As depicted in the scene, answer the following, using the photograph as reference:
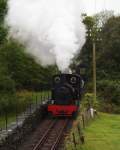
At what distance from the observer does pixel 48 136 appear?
1149 inches

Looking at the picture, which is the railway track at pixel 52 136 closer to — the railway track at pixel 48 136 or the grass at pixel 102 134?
the railway track at pixel 48 136

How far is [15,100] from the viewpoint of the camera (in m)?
41.4

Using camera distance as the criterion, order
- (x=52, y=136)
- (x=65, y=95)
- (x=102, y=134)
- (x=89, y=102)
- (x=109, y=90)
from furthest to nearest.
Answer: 1. (x=109, y=90)
2. (x=89, y=102)
3. (x=65, y=95)
4. (x=102, y=134)
5. (x=52, y=136)

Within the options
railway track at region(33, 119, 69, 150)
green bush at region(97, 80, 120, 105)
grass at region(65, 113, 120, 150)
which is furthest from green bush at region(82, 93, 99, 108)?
green bush at region(97, 80, 120, 105)

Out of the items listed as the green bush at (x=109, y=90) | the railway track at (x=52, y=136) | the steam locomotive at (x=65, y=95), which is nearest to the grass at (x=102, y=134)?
the railway track at (x=52, y=136)

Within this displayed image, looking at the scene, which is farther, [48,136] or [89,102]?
[89,102]

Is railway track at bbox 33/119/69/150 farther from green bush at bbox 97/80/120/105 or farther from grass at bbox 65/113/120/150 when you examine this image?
green bush at bbox 97/80/120/105

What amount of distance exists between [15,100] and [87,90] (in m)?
17.2

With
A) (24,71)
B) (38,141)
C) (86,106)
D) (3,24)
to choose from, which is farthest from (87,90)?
(38,141)

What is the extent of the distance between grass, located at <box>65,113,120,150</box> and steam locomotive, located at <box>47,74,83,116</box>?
6.47 ft

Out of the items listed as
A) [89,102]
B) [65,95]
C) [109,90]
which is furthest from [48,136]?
[109,90]

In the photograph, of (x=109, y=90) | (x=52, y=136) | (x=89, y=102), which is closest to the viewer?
(x=52, y=136)

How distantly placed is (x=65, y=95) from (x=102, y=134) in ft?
23.6

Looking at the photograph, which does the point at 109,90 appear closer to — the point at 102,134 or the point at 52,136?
the point at 102,134
